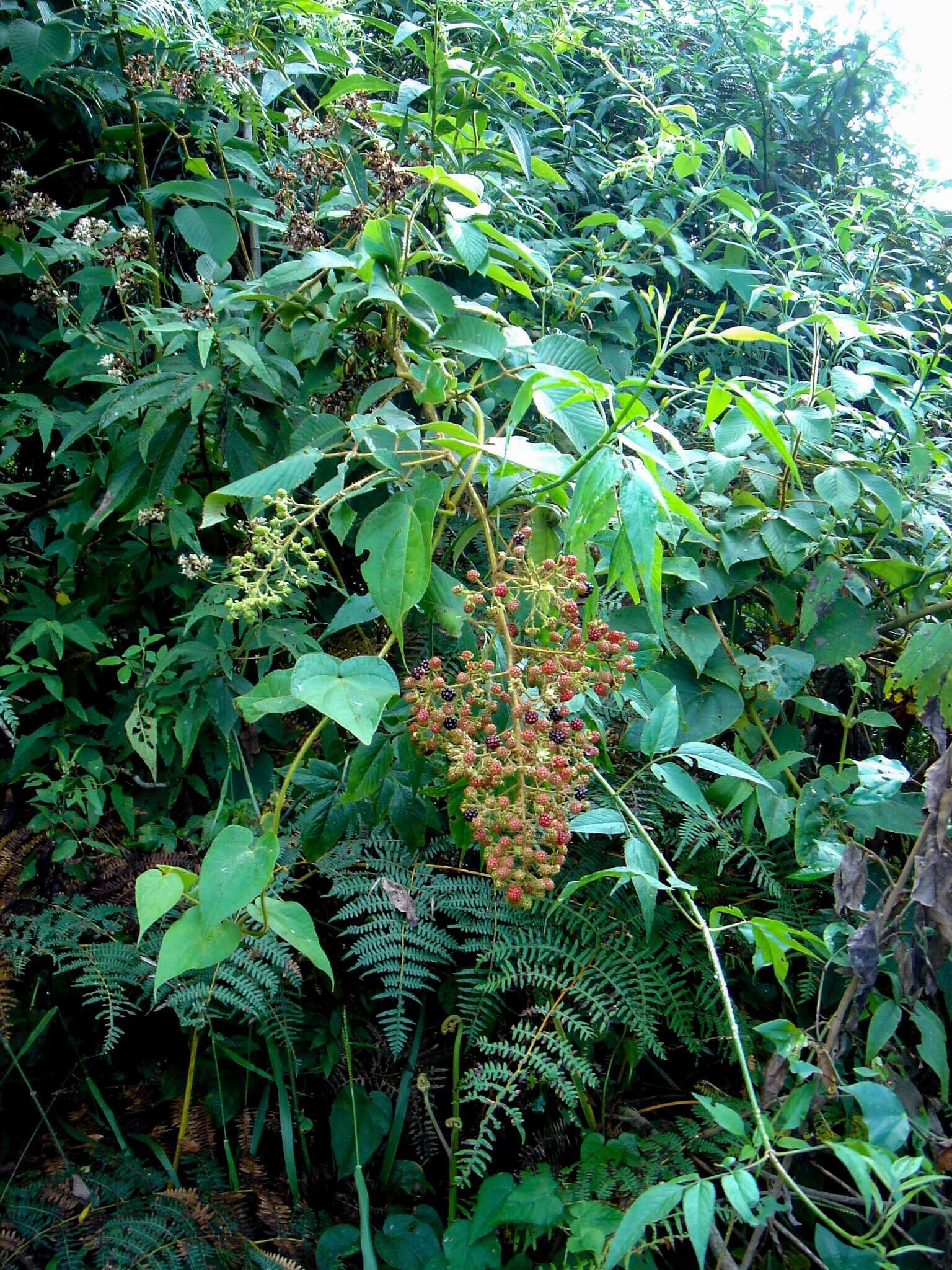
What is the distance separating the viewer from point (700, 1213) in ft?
2.64

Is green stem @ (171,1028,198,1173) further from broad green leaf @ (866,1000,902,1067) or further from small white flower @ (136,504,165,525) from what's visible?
broad green leaf @ (866,1000,902,1067)

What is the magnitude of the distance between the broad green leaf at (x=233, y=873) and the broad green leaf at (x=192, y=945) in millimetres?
25

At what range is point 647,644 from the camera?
1.23m

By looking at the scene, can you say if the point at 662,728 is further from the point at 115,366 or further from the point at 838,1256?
the point at 115,366

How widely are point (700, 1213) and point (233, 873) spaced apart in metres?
0.55

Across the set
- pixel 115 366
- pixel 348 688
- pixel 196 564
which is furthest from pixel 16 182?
pixel 348 688

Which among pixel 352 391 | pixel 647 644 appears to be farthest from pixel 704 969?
pixel 352 391

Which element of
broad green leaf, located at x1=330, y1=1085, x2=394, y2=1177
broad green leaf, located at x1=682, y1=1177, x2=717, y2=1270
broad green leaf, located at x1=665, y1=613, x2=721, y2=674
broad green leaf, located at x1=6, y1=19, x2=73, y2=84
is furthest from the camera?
broad green leaf, located at x1=6, y1=19, x2=73, y2=84

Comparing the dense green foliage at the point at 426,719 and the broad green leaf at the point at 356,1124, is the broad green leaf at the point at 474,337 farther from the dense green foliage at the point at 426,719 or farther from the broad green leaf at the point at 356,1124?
the broad green leaf at the point at 356,1124

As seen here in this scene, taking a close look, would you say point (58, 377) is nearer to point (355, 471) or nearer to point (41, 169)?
point (355, 471)

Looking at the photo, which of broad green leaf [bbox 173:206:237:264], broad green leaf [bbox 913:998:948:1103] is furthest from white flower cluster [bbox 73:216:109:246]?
broad green leaf [bbox 913:998:948:1103]

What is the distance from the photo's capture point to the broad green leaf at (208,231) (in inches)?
57.5

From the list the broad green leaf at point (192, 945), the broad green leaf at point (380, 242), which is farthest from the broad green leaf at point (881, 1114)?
the broad green leaf at point (380, 242)

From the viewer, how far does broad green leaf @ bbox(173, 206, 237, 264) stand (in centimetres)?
146
